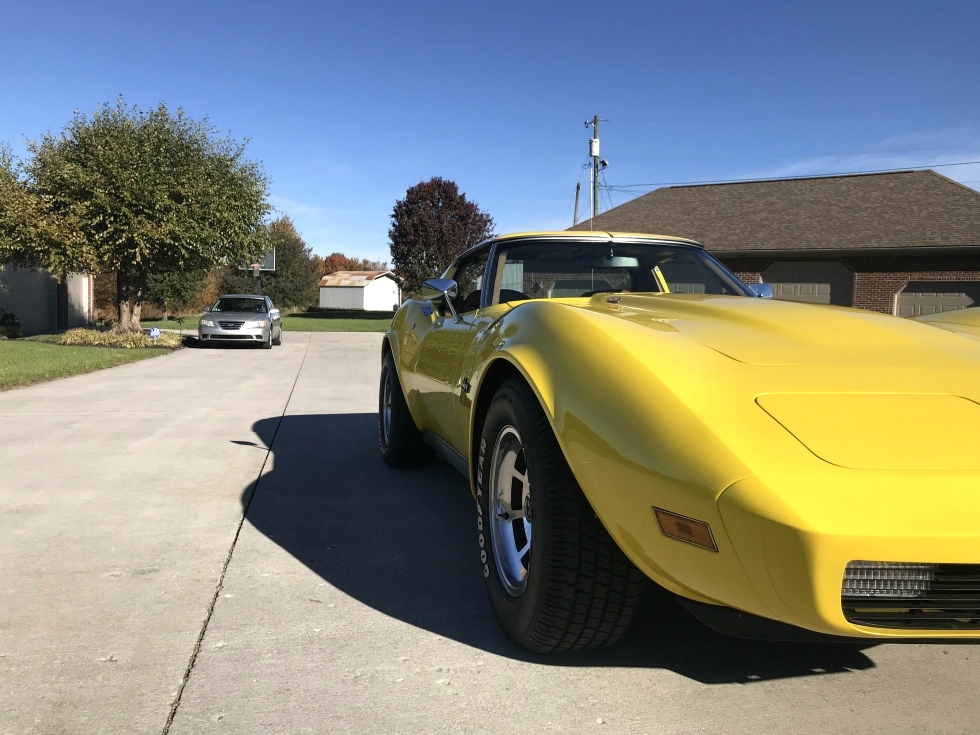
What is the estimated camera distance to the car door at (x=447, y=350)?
3.48 m

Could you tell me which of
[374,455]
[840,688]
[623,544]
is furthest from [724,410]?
[374,455]

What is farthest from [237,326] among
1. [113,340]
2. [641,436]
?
[641,436]

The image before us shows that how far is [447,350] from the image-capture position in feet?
12.1

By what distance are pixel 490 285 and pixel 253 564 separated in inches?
65.2

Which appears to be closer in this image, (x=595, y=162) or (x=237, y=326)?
(x=237, y=326)

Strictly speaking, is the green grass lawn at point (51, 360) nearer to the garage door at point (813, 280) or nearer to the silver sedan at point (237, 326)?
the silver sedan at point (237, 326)

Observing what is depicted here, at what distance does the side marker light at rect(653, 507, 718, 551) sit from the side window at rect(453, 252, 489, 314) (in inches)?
81.8

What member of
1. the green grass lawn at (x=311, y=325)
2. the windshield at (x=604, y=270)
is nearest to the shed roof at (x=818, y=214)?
the green grass lawn at (x=311, y=325)

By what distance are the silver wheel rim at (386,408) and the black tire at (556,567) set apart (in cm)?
287

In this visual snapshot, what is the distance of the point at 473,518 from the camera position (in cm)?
407

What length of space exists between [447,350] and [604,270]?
0.89 m

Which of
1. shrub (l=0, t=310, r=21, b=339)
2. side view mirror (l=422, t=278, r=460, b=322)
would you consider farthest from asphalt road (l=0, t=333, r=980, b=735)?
shrub (l=0, t=310, r=21, b=339)

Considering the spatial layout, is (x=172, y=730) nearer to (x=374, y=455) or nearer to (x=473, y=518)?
(x=473, y=518)

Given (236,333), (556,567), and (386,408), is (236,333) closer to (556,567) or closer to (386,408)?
(386,408)
